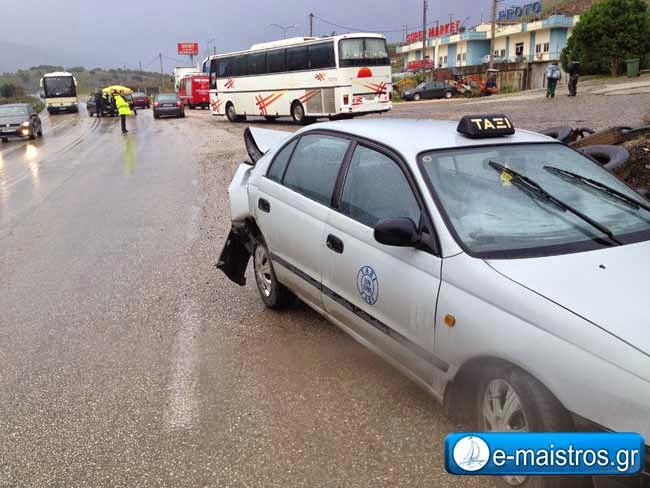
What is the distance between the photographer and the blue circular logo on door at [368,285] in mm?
3477

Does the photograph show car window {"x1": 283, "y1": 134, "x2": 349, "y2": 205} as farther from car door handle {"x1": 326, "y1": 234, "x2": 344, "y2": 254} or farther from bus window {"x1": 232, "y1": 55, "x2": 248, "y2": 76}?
bus window {"x1": 232, "y1": 55, "x2": 248, "y2": 76}

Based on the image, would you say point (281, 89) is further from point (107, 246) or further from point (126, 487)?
point (126, 487)

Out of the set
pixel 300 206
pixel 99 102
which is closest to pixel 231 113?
pixel 99 102

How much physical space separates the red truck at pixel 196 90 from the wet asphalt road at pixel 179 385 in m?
45.7

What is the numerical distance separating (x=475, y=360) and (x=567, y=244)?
78cm

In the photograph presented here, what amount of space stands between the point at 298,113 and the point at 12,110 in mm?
12802

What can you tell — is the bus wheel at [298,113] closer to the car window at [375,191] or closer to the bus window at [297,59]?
the bus window at [297,59]

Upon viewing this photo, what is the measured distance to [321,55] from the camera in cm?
2409

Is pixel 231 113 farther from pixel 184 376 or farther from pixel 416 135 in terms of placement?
pixel 416 135

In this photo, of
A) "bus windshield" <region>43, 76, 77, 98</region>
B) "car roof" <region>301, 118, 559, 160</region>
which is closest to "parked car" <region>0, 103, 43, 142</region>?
"bus windshield" <region>43, 76, 77, 98</region>

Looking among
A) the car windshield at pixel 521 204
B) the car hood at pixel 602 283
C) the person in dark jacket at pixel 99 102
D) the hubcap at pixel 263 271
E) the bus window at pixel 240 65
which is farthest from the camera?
the person in dark jacket at pixel 99 102

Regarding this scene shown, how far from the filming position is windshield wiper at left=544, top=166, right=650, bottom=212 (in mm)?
3614


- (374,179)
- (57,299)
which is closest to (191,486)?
(374,179)

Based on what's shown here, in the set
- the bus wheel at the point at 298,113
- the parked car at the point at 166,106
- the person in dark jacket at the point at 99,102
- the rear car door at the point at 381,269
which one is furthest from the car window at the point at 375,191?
the person in dark jacket at the point at 99,102
